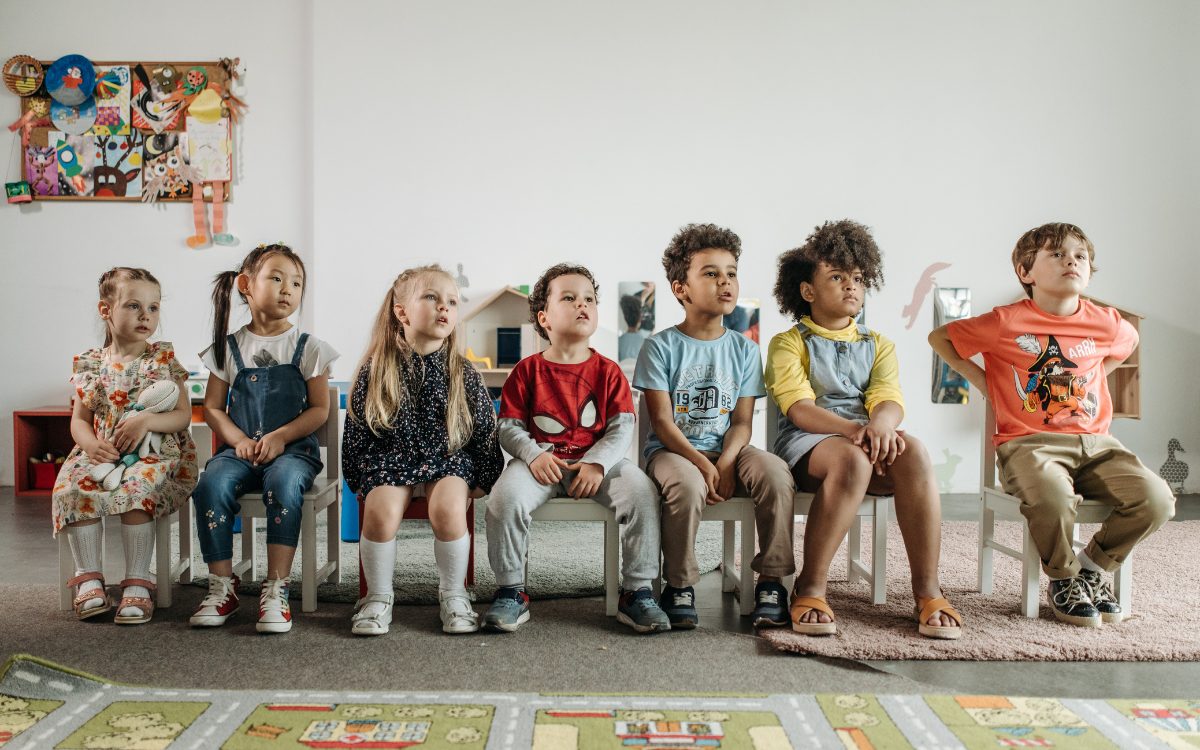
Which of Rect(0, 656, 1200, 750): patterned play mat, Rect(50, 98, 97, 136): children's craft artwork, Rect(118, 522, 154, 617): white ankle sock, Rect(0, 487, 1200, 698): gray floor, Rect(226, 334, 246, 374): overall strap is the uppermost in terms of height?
Rect(50, 98, 97, 136): children's craft artwork

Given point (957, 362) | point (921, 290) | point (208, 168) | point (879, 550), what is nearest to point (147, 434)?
point (879, 550)

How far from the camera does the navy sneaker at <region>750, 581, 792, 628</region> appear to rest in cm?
184

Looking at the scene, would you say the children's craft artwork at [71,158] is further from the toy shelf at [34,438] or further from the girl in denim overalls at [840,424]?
the girl in denim overalls at [840,424]

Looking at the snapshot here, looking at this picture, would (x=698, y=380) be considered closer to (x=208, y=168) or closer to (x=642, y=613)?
(x=642, y=613)

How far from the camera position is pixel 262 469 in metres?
2.03

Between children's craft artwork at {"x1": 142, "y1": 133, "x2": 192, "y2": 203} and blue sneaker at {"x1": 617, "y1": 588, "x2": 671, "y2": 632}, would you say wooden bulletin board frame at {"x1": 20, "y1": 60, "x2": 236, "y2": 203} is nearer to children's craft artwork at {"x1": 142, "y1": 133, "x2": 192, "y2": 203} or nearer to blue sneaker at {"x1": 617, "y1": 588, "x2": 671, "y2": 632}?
children's craft artwork at {"x1": 142, "y1": 133, "x2": 192, "y2": 203}

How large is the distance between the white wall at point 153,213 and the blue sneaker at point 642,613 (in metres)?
2.73

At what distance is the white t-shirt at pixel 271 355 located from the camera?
7.04ft

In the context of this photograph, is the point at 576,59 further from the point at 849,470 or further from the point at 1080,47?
the point at 849,470

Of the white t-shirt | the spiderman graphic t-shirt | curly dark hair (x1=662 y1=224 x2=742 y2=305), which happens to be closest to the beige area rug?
the spiderman graphic t-shirt

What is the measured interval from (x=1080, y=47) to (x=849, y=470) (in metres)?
3.07

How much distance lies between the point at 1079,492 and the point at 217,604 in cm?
198

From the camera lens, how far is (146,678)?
5.04 ft

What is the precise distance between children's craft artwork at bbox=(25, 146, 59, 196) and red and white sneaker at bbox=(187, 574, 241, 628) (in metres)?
2.94
